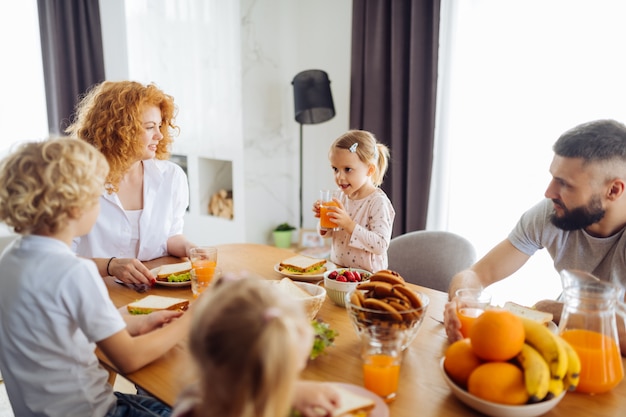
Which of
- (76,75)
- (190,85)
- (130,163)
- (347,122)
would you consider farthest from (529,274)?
(76,75)

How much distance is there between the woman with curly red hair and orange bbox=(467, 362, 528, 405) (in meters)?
1.44

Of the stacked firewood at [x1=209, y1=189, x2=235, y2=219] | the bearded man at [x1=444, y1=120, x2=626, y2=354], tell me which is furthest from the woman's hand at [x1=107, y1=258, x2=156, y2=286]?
the stacked firewood at [x1=209, y1=189, x2=235, y2=219]

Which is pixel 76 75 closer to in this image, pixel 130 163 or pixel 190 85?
pixel 190 85

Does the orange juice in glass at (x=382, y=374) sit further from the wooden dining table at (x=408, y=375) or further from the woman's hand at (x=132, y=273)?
the woman's hand at (x=132, y=273)

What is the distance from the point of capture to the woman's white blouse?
6.72 feet

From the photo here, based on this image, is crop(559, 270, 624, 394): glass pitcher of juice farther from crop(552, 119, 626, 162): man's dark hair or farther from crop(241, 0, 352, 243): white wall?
crop(241, 0, 352, 243): white wall

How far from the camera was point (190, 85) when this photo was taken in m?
4.22

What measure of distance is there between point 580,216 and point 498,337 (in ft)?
2.85

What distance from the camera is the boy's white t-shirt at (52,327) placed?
1.12 meters

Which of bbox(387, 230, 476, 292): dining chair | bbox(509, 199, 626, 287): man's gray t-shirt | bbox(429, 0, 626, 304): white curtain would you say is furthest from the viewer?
bbox(429, 0, 626, 304): white curtain

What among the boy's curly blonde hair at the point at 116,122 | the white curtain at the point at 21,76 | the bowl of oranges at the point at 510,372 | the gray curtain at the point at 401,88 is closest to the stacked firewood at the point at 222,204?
the gray curtain at the point at 401,88

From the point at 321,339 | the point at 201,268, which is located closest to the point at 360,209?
the point at 201,268

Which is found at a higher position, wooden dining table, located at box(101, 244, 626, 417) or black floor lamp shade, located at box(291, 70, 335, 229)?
black floor lamp shade, located at box(291, 70, 335, 229)

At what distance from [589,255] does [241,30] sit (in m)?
2.88
